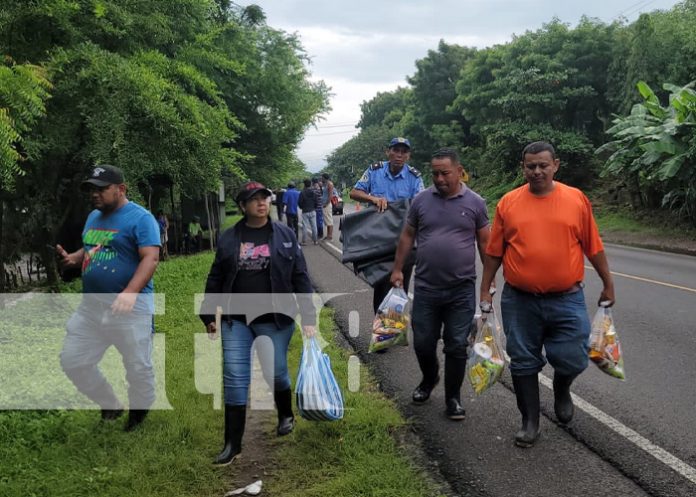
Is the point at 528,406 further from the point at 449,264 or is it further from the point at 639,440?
the point at 449,264

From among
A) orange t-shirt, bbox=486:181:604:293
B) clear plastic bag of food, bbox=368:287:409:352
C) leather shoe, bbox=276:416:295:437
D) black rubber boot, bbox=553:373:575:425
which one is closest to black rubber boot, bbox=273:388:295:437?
leather shoe, bbox=276:416:295:437

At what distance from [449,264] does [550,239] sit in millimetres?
758

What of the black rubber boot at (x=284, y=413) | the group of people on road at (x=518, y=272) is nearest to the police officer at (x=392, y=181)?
the group of people on road at (x=518, y=272)

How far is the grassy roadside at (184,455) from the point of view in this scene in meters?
3.56

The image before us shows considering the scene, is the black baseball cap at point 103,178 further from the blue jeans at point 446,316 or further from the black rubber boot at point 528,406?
the black rubber boot at point 528,406

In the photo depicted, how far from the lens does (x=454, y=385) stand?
14.8 feet

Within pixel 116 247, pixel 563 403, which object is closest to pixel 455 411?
pixel 563 403

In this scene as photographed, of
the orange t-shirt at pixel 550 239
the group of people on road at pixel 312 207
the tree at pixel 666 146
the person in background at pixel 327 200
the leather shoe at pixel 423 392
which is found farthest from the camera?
the person in background at pixel 327 200

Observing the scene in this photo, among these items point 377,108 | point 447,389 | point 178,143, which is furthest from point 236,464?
point 377,108

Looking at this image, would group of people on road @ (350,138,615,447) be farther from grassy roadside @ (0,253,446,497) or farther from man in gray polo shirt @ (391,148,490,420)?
grassy roadside @ (0,253,446,497)

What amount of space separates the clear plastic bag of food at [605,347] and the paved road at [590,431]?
18.4 inches

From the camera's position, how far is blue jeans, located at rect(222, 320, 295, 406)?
3.94 metres

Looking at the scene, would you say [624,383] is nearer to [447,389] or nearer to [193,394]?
[447,389]

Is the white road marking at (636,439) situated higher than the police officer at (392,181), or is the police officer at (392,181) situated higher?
the police officer at (392,181)
